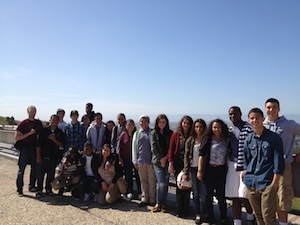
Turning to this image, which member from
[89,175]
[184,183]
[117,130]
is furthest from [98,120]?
[184,183]

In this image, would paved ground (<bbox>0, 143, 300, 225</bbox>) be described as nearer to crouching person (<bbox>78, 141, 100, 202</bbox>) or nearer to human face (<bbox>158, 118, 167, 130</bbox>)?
crouching person (<bbox>78, 141, 100, 202</bbox>)

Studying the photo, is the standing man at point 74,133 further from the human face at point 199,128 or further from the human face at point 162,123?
the human face at point 199,128

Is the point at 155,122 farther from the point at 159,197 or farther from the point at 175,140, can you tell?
the point at 159,197

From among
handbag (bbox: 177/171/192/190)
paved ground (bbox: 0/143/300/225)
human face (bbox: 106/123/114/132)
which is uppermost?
human face (bbox: 106/123/114/132)

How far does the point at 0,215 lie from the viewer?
4.78 meters

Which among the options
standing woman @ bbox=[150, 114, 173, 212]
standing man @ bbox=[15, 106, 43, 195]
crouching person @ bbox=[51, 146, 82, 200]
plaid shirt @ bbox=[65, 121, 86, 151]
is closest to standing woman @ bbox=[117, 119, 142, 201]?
standing woman @ bbox=[150, 114, 173, 212]

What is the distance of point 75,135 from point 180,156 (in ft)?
9.76

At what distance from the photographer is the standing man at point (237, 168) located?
3855 mm

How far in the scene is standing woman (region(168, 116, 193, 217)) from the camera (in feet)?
15.2

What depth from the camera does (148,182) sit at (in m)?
5.32

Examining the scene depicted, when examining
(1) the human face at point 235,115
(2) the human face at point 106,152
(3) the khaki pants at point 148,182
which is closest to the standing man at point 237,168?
(1) the human face at point 235,115

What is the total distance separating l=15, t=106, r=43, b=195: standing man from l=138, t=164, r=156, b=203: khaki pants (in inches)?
108

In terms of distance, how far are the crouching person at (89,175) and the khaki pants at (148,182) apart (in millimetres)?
1049

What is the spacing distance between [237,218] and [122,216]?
2001 mm
